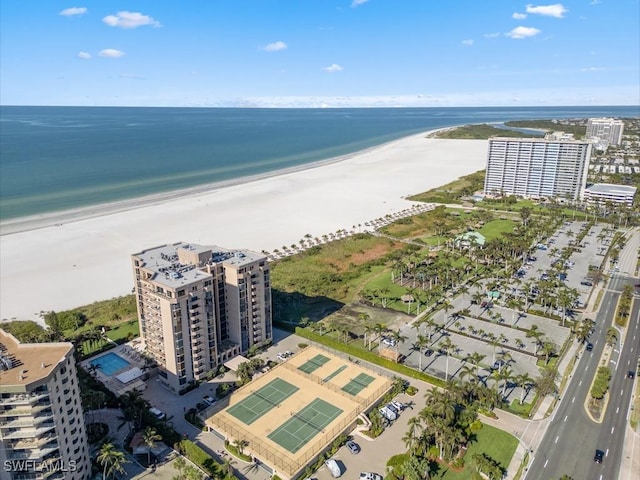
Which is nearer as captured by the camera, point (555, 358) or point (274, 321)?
point (555, 358)

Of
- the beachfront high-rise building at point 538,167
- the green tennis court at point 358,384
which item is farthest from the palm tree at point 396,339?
the beachfront high-rise building at point 538,167

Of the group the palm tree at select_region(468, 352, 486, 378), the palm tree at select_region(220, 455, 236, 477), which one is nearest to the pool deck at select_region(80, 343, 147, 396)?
the palm tree at select_region(220, 455, 236, 477)

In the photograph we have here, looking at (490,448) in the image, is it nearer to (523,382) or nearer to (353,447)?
(523,382)

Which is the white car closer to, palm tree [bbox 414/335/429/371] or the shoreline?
palm tree [bbox 414/335/429/371]

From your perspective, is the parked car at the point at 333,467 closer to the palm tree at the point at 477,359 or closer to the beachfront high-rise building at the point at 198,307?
the beachfront high-rise building at the point at 198,307

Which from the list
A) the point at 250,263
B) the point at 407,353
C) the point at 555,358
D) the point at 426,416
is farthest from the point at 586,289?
the point at 250,263

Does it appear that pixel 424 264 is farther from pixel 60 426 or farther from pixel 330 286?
pixel 60 426
